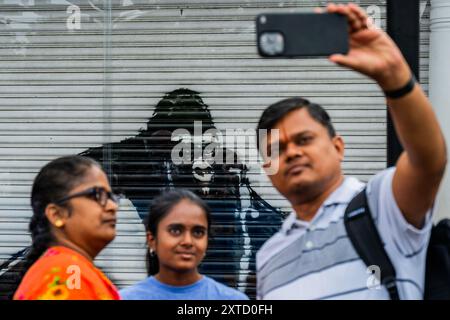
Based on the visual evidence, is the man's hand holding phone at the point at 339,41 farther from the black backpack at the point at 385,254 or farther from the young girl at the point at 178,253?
the young girl at the point at 178,253

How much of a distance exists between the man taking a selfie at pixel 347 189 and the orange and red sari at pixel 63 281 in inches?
20.8

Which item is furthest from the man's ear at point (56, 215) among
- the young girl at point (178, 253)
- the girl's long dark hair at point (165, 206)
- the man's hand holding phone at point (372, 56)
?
the man's hand holding phone at point (372, 56)

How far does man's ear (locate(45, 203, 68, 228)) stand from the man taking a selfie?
0.68m

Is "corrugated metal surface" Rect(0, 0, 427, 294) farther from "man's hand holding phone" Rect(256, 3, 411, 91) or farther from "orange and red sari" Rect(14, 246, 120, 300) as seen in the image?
"man's hand holding phone" Rect(256, 3, 411, 91)

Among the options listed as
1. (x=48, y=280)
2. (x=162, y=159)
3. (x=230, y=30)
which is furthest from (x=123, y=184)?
(x=48, y=280)

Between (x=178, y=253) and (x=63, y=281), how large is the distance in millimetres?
771

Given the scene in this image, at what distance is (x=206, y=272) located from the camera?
7.17 meters

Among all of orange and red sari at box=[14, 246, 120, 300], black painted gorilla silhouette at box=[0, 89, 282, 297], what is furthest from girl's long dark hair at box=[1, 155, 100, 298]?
black painted gorilla silhouette at box=[0, 89, 282, 297]

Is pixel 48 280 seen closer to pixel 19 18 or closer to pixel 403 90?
pixel 403 90

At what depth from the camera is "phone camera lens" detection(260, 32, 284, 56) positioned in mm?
2762

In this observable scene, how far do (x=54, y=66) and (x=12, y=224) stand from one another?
126 centimetres

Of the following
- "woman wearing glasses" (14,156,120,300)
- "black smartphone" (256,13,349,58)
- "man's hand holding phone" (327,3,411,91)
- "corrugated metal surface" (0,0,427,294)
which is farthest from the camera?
"corrugated metal surface" (0,0,427,294)

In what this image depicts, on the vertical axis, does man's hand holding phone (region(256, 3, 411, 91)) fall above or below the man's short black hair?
above

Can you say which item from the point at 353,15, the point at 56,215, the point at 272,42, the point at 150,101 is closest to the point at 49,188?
the point at 56,215
